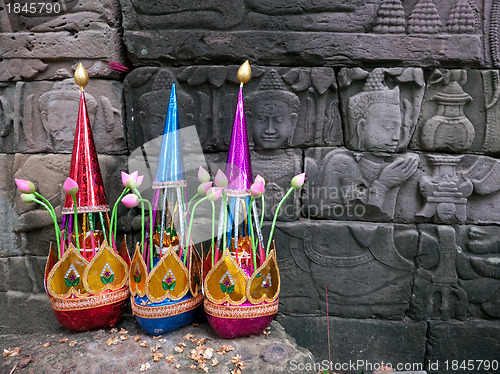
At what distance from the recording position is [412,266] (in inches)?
91.9

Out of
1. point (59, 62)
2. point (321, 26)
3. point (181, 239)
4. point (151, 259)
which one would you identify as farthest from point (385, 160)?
point (59, 62)

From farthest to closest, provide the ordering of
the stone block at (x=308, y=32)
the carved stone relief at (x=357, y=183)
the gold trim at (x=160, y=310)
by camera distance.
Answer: the carved stone relief at (x=357, y=183) → the stone block at (x=308, y=32) → the gold trim at (x=160, y=310)

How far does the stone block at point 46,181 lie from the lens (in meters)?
2.28

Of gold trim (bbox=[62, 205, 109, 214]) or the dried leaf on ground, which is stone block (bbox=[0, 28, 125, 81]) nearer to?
gold trim (bbox=[62, 205, 109, 214])

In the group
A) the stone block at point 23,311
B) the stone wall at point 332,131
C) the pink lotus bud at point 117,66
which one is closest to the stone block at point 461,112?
the stone wall at point 332,131

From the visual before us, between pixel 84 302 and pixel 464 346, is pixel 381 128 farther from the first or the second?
pixel 84 302

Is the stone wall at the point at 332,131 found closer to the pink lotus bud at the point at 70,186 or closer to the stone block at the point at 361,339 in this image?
the stone block at the point at 361,339

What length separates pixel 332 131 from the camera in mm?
2303

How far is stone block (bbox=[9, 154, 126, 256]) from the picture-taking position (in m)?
2.28

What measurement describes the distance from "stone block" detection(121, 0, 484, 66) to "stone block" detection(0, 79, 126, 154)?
1.28ft

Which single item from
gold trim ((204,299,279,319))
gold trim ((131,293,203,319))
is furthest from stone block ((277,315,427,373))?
gold trim ((131,293,203,319))

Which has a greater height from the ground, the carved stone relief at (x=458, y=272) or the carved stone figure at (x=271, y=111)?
the carved stone figure at (x=271, y=111)

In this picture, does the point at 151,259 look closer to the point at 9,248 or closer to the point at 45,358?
the point at 45,358

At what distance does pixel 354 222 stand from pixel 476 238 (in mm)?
795
